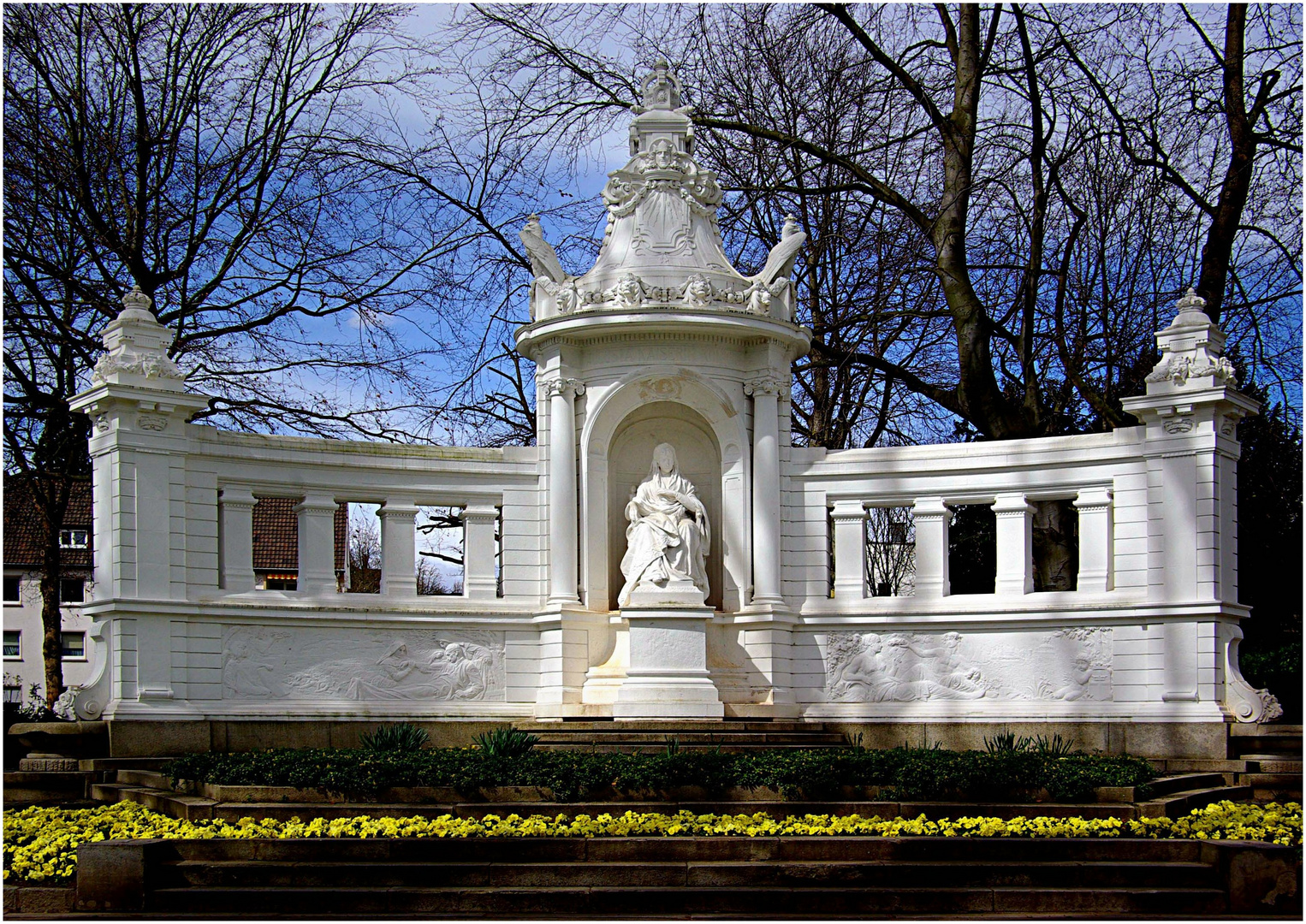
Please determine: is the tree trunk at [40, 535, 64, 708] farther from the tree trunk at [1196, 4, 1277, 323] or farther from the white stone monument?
the tree trunk at [1196, 4, 1277, 323]

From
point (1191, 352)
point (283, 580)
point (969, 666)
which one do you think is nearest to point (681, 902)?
point (969, 666)

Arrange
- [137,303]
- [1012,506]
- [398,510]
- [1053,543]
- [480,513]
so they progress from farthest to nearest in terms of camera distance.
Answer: [1053,543], [480,513], [398,510], [1012,506], [137,303]

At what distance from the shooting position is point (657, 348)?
19344 mm

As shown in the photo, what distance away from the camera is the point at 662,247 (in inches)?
770

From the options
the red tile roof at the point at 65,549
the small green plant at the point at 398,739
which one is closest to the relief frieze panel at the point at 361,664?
the small green plant at the point at 398,739

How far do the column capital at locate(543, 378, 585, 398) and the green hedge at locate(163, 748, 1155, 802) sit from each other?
635cm

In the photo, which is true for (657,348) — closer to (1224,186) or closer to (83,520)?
(1224,186)

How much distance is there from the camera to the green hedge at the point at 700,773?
13391mm

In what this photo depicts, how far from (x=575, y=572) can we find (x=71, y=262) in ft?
31.4

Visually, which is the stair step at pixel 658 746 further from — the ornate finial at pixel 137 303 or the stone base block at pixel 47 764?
the ornate finial at pixel 137 303

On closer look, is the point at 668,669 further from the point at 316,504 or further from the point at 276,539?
the point at 276,539

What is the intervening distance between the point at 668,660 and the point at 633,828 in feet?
18.6

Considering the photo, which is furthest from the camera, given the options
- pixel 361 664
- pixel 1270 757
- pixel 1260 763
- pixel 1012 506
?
pixel 1012 506

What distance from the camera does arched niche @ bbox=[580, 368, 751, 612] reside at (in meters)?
19.4
